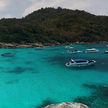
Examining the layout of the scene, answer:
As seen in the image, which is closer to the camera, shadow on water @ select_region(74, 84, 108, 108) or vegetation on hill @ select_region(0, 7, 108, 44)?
shadow on water @ select_region(74, 84, 108, 108)

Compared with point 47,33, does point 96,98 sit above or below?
below

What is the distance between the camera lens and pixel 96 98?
28.1 m

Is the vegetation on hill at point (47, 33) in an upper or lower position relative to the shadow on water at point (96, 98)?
upper

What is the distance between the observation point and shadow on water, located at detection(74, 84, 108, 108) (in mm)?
25544

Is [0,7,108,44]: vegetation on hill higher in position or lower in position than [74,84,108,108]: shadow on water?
higher

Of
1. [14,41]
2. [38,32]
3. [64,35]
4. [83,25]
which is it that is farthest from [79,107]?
[83,25]

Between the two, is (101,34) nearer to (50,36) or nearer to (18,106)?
(50,36)

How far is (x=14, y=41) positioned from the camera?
14262 cm

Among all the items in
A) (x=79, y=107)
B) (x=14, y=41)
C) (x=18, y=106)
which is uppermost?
(x=14, y=41)

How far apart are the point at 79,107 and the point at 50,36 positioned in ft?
478

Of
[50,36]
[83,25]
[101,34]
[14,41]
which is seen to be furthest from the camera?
[83,25]

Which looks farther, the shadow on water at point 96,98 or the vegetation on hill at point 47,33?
the vegetation on hill at point 47,33

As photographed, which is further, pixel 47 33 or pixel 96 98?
pixel 47 33

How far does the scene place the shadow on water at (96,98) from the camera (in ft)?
83.8
